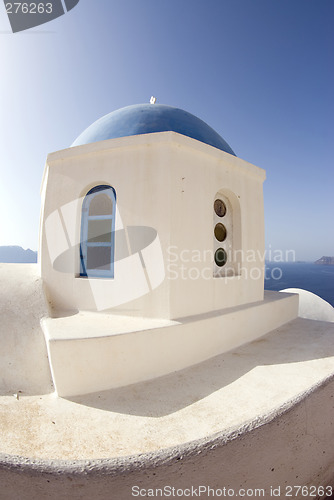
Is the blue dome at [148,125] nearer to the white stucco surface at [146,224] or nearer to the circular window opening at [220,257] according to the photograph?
the white stucco surface at [146,224]

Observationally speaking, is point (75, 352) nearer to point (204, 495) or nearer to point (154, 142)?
point (204, 495)

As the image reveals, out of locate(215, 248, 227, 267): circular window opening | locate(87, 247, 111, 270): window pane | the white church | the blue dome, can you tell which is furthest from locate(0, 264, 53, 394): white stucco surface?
locate(215, 248, 227, 267): circular window opening

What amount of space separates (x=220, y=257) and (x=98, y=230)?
3277mm

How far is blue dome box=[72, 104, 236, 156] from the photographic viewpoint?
4.24 metres

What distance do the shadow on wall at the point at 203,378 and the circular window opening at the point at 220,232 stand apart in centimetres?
196

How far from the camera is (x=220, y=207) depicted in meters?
4.63

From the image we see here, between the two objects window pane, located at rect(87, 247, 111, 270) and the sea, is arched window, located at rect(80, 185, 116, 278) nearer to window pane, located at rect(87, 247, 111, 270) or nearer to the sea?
window pane, located at rect(87, 247, 111, 270)

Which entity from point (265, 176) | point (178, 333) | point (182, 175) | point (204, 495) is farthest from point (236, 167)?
point (204, 495)

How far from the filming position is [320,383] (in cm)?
283

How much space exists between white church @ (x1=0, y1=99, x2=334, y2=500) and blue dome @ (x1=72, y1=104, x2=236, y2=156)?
0.04 meters

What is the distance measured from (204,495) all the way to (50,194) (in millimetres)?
4369

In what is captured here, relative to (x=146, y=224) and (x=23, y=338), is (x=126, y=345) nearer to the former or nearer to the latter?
(x=23, y=338)

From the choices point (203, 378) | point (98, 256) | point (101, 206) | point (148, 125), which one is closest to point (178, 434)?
point (203, 378)
